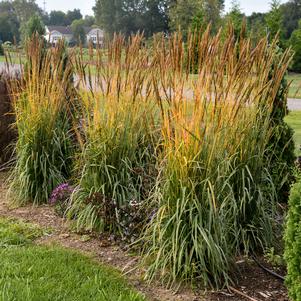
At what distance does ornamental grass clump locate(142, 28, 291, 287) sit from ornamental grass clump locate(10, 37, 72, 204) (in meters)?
1.80

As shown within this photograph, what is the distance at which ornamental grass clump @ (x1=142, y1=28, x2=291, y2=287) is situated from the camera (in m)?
3.28

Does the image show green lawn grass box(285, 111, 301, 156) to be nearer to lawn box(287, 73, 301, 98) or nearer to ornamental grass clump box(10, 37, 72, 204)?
lawn box(287, 73, 301, 98)

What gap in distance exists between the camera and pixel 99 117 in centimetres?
434

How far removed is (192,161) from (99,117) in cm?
135

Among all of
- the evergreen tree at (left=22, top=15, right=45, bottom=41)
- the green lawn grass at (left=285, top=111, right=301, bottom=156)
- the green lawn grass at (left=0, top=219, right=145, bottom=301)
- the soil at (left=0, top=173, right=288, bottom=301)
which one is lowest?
the green lawn grass at (left=285, top=111, right=301, bottom=156)

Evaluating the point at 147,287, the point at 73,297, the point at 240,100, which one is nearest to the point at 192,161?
the point at 240,100

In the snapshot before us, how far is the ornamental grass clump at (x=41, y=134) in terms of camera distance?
509 cm

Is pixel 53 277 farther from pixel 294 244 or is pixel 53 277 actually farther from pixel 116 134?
pixel 294 244

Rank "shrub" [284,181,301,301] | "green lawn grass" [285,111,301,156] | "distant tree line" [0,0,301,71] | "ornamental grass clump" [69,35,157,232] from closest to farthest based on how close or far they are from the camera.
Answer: "shrub" [284,181,301,301], "ornamental grass clump" [69,35,157,232], "green lawn grass" [285,111,301,156], "distant tree line" [0,0,301,71]

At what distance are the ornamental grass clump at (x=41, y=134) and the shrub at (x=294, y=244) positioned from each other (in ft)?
9.84

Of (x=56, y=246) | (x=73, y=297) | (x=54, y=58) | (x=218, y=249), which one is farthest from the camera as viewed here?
(x=54, y=58)

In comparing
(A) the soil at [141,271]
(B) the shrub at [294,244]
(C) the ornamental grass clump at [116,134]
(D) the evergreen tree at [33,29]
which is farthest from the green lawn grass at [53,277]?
(D) the evergreen tree at [33,29]

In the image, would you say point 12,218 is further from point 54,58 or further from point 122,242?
A: point 54,58

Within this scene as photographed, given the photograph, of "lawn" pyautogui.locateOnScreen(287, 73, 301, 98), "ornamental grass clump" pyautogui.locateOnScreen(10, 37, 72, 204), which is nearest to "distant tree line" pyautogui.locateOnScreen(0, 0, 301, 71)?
"lawn" pyautogui.locateOnScreen(287, 73, 301, 98)
